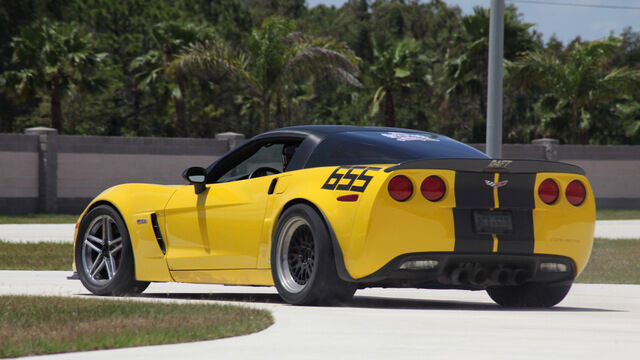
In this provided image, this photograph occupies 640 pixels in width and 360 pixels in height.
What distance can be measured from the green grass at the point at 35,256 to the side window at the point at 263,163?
507cm

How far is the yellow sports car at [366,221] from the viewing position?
22.8 feet

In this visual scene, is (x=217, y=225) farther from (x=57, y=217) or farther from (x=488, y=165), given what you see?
(x=57, y=217)

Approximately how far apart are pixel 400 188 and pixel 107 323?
2124 mm

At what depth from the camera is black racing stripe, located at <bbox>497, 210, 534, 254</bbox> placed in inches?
283

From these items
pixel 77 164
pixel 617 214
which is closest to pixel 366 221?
pixel 77 164

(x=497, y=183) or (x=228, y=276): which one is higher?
(x=497, y=183)

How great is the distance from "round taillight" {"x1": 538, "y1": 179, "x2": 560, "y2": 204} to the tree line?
924 inches

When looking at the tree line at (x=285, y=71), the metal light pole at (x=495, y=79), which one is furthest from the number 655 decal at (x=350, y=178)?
the tree line at (x=285, y=71)

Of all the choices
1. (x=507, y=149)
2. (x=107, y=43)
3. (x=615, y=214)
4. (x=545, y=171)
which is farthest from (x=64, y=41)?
(x=545, y=171)

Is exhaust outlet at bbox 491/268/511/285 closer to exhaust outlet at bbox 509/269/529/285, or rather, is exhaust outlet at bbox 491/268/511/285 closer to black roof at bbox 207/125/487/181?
exhaust outlet at bbox 509/269/529/285

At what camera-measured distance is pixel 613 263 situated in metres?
14.1

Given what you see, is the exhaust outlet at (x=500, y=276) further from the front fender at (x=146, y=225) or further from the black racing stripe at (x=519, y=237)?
the front fender at (x=146, y=225)

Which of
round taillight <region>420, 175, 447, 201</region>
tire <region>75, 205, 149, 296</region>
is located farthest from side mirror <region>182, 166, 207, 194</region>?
round taillight <region>420, 175, 447, 201</region>

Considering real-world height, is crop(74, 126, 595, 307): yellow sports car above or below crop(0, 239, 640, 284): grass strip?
above
